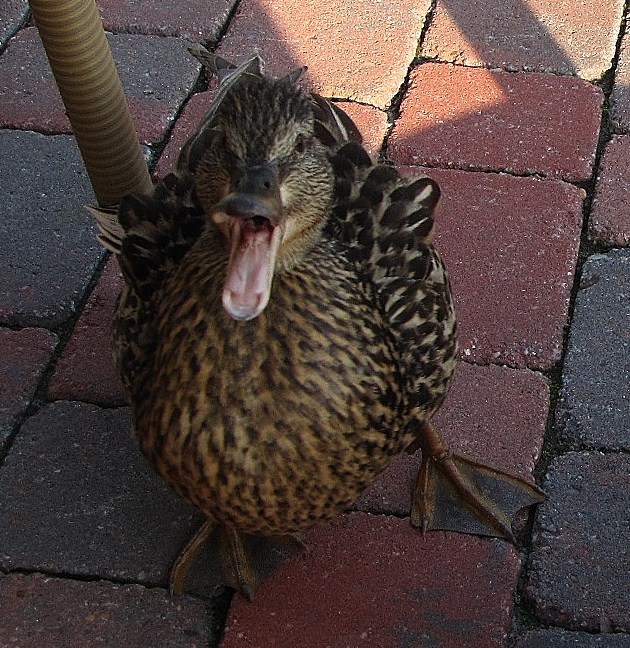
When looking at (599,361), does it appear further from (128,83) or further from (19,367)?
(128,83)

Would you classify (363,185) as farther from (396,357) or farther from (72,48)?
(72,48)

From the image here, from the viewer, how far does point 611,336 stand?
2.77m

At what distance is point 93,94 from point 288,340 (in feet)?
2.81

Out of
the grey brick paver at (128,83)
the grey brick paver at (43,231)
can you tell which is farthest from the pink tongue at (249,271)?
the grey brick paver at (128,83)

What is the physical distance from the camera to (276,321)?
196 centimetres

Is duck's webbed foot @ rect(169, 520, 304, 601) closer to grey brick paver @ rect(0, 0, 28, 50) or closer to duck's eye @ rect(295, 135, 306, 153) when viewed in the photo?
duck's eye @ rect(295, 135, 306, 153)

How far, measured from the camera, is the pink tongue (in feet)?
5.73

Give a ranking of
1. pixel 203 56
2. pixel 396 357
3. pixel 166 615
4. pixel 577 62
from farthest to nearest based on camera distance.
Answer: pixel 577 62, pixel 203 56, pixel 166 615, pixel 396 357

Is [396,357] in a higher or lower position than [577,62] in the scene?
lower

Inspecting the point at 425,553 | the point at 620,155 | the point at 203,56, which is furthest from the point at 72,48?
the point at 620,155

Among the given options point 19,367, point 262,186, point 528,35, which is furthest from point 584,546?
point 528,35

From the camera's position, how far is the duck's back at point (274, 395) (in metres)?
1.95

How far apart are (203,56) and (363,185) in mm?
948

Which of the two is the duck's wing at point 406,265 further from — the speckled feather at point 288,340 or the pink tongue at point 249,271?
the pink tongue at point 249,271
